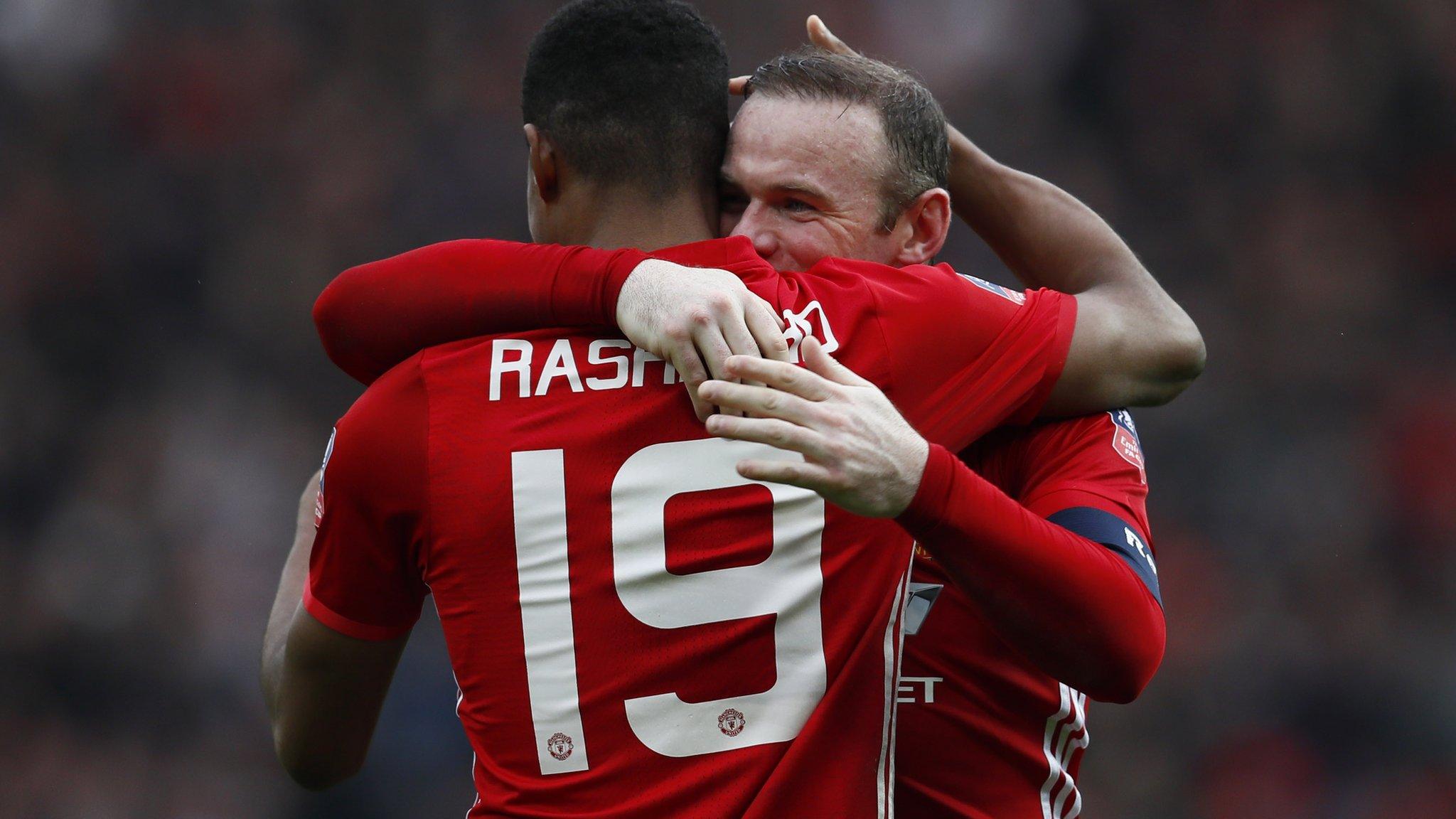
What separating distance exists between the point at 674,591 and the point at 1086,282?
43.1 inches

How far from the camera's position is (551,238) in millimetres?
2531

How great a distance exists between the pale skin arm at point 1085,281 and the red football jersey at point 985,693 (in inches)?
3.2

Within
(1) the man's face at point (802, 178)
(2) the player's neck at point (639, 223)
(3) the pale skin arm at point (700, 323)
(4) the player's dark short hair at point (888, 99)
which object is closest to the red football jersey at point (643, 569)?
(3) the pale skin arm at point (700, 323)

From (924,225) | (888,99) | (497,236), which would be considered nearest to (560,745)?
(924,225)

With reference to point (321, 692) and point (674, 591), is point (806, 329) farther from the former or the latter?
point (321, 692)

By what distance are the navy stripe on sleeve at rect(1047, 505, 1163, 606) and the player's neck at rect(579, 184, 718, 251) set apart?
78 cm

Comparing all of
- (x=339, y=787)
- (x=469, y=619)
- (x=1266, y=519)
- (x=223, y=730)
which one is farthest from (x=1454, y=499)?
(x=469, y=619)

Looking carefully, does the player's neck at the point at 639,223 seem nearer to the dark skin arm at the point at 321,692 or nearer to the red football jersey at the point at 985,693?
the red football jersey at the point at 985,693

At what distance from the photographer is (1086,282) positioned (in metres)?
2.76

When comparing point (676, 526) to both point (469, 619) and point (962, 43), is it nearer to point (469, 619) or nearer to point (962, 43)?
point (469, 619)

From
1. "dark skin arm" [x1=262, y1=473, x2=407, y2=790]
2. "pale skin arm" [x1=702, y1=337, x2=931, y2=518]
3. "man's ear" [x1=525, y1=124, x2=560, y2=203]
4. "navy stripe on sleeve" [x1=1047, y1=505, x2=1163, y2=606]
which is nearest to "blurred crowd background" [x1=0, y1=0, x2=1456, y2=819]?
"dark skin arm" [x1=262, y1=473, x2=407, y2=790]

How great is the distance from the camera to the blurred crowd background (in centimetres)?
690

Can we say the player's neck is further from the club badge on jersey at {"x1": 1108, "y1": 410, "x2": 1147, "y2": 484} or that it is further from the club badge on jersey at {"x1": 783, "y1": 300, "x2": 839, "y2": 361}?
the club badge on jersey at {"x1": 1108, "y1": 410, "x2": 1147, "y2": 484}

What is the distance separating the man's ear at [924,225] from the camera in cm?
277
